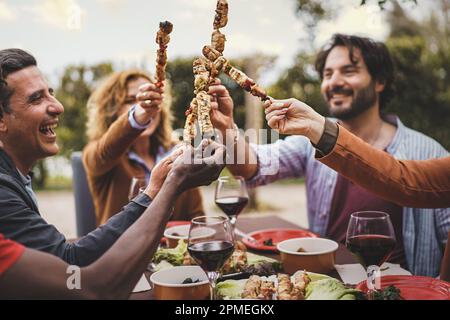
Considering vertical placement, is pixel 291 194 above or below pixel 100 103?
below

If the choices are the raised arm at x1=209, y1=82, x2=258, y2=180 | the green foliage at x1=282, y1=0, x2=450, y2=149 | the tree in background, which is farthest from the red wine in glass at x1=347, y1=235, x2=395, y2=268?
the tree in background

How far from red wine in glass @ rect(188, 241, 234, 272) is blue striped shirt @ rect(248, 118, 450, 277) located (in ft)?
4.78

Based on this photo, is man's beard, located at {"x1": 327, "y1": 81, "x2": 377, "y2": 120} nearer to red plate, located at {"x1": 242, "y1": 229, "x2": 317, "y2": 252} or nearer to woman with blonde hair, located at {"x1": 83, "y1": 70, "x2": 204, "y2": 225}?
red plate, located at {"x1": 242, "y1": 229, "x2": 317, "y2": 252}

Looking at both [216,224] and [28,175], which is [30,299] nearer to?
[216,224]

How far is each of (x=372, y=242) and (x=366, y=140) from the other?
5.93ft

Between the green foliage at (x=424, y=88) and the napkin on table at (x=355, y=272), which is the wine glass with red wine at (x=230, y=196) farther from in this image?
the green foliage at (x=424, y=88)

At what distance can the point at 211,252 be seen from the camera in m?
1.42

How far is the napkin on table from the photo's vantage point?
5.92 feet

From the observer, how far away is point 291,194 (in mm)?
9742

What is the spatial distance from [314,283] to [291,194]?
8.30m

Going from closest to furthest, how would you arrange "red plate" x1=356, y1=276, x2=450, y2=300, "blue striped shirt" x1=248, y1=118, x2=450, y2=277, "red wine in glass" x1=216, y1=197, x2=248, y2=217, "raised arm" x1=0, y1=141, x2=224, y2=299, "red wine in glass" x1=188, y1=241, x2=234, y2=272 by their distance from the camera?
"raised arm" x1=0, y1=141, x2=224, y2=299 < "red wine in glass" x1=188, y1=241, x2=234, y2=272 < "red plate" x1=356, y1=276, x2=450, y2=300 < "red wine in glass" x1=216, y1=197, x2=248, y2=217 < "blue striped shirt" x1=248, y1=118, x2=450, y2=277

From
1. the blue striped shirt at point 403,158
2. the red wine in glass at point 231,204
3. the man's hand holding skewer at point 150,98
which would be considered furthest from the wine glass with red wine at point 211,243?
the blue striped shirt at point 403,158


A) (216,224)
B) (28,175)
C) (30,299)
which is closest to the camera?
(30,299)
